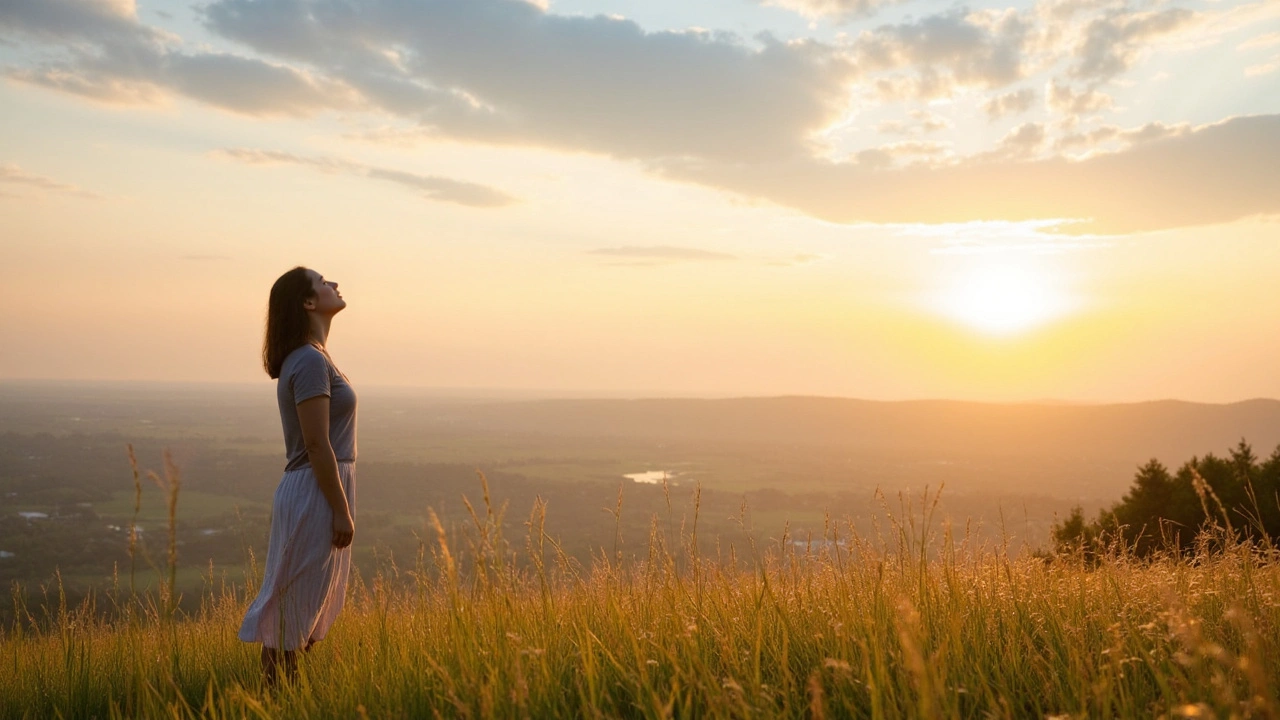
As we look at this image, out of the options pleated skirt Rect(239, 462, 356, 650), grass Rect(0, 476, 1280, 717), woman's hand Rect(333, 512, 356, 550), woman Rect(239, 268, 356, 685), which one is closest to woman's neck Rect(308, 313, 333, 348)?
woman Rect(239, 268, 356, 685)

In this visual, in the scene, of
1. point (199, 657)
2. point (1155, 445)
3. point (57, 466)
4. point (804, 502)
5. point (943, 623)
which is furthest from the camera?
point (1155, 445)

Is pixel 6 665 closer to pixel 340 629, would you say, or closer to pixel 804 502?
pixel 340 629

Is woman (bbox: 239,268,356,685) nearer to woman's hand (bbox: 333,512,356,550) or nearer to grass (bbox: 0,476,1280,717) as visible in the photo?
woman's hand (bbox: 333,512,356,550)

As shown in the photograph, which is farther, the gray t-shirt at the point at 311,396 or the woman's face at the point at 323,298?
the woman's face at the point at 323,298

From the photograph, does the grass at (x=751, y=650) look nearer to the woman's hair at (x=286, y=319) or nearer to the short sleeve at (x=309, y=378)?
the short sleeve at (x=309, y=378)

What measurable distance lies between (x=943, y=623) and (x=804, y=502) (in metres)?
53.9

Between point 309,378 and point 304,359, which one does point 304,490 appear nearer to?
point 309,378

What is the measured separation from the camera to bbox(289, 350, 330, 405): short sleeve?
4.60 m

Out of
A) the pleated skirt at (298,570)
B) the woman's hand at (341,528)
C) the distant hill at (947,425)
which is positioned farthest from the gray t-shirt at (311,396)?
the distant hill at (947,425)

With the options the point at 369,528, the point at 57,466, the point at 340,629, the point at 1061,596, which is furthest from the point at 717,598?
the point at 57,466

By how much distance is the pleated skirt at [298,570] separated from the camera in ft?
14.6

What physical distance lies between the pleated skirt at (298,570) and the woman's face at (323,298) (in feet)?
3.35

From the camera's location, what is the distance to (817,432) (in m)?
160

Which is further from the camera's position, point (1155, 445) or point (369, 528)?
point (1155, 445)
